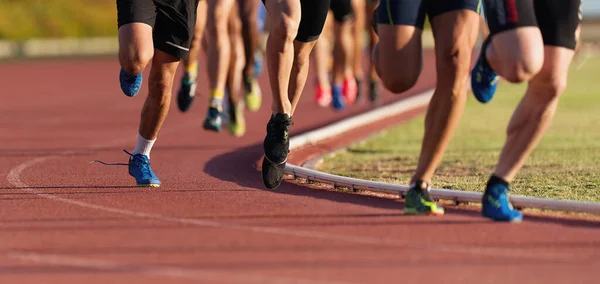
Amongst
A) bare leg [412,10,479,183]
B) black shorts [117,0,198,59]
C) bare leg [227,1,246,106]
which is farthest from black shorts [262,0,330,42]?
bare leg [227,1,246,106]

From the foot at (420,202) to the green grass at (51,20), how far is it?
40077 mm

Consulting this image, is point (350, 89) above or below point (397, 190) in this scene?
below

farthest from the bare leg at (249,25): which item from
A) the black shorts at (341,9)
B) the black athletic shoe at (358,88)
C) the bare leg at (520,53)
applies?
the bare leg at (520,53)

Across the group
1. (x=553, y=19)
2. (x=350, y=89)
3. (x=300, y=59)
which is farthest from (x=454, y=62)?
(x=350, y=89)

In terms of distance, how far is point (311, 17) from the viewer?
850 cm

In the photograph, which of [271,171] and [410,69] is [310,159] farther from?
[410,69]

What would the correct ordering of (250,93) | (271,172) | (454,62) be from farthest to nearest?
(250,93), (271,172), (454,62)

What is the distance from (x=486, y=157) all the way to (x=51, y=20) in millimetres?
39774

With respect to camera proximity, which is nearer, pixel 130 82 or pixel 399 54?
pixel 399 54

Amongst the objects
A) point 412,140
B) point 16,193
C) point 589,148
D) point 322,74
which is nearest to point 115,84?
point 322,74

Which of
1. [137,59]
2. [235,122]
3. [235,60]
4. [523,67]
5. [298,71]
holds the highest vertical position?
[523,67]

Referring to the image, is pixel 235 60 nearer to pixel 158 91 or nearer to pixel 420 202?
pixel 158 91

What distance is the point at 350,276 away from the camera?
5.60 metres

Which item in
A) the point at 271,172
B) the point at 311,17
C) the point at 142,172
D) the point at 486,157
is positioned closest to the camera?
the point at 271,172
